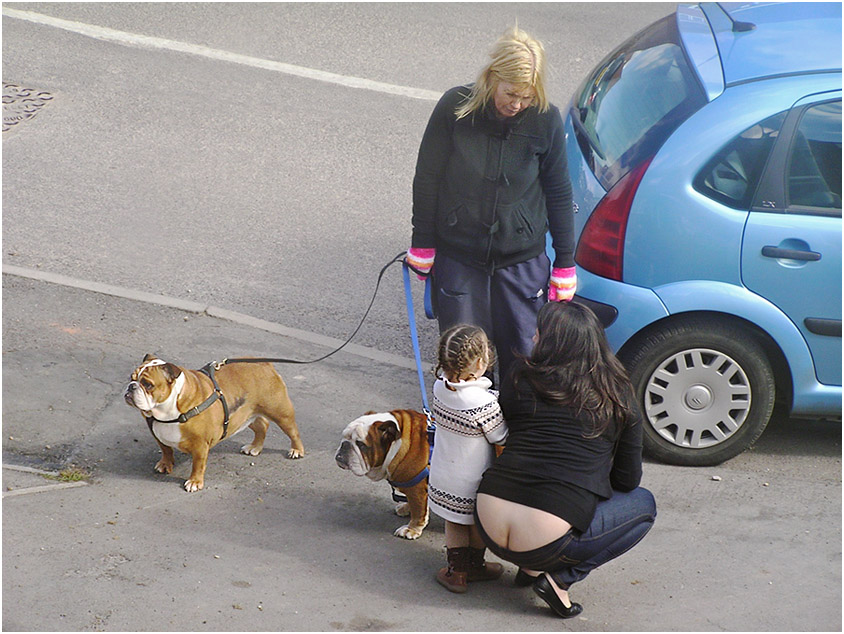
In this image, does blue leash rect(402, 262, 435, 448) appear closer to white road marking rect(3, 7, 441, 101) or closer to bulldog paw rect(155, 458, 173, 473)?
bulldog paw rect(155, 458, 173, 473)

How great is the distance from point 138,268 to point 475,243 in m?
3.25

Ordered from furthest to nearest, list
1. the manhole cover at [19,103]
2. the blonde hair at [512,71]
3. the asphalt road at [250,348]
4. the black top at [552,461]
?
the manhole cover at [19,103]
the blonde hair at [512,71]
the asphalt road at [250,348]
the black top at [552,461]

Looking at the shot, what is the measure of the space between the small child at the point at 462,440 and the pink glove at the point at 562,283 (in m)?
0.80

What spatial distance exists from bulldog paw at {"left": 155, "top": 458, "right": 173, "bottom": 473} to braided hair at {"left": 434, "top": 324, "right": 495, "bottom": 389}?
5.42ft

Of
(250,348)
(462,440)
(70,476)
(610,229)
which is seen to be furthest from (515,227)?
(70,476)

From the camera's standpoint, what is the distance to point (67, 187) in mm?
7891

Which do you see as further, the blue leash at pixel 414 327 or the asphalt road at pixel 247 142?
the asphalt road at pixel 247 142

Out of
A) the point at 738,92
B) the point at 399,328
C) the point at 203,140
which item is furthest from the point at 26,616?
the point at 203,140

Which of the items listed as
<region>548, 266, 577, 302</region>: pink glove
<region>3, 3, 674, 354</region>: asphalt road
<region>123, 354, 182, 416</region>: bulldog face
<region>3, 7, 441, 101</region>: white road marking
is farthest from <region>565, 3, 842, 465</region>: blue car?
<region>3, 7, 441, 101</region>: white road marking

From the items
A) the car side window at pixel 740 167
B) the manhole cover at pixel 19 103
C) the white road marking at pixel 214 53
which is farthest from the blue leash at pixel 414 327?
the white road marking at pixel 214 53

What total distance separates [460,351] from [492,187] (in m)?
0.92

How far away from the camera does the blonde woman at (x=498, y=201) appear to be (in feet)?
13.8

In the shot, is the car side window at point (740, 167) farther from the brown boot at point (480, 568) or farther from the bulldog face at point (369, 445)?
the brown boot at point (480, 568)

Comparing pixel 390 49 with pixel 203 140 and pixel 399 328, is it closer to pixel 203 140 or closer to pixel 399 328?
pixel 203 140
